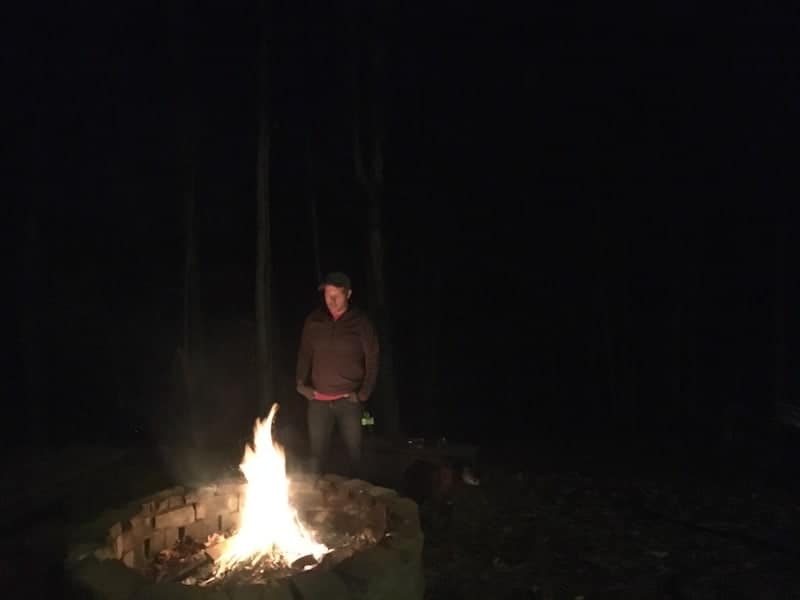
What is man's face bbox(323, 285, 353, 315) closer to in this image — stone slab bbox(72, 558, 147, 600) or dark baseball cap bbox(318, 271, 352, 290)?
dark baseball cap bbox(318, 271, 352, 290)

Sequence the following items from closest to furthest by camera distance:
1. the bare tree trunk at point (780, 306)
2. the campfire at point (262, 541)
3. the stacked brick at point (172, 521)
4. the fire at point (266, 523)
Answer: the stacked brick at point (172, 521) → the campfire at point (262, 541) → the fire at point (266, 523) → the bare tree trunk at point (780, 306)

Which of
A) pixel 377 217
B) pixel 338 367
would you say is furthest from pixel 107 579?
pixel 377 217

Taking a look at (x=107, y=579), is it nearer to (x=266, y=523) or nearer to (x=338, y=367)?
(x=266, y=523)

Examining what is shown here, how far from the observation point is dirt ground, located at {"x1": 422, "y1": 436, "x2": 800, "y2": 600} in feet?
16.4

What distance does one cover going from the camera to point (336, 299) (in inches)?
235

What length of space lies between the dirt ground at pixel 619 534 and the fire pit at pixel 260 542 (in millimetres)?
786

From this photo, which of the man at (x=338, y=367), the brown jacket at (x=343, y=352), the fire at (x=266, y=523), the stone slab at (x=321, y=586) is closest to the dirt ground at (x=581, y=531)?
the fire at (x=266, y=523)

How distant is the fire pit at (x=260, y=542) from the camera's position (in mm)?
3520

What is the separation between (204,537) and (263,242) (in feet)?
15.3

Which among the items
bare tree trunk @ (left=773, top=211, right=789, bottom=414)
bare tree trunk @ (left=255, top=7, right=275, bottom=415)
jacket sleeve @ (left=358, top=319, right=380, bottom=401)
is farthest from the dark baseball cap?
bare tree trunk @ (left=773, top=211, right=789, bottom=414)

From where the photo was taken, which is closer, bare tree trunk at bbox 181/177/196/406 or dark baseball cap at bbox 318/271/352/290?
dark baseball cap at bbox 318/271/352/290

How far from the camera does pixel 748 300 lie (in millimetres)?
14141

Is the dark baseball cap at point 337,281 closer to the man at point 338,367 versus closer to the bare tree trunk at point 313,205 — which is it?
the man at point 338,367

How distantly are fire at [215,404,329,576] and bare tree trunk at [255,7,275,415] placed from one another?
3819 mm
